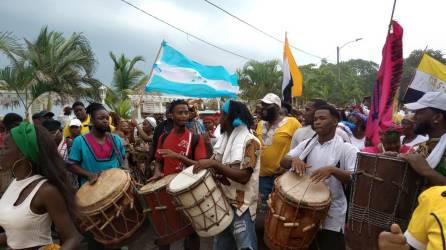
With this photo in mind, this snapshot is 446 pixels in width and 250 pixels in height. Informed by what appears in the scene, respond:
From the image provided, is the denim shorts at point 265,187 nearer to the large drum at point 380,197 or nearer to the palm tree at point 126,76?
the large drum at point 380,197

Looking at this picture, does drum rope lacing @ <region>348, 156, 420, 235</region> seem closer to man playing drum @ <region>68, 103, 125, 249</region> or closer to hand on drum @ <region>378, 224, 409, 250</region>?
hand on drum @ <region>378, 224, 409, 250</region>

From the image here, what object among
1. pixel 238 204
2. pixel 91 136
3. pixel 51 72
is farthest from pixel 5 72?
pixel 238 204

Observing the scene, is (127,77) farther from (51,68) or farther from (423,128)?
(423,128)

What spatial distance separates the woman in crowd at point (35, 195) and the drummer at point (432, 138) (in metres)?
2.30

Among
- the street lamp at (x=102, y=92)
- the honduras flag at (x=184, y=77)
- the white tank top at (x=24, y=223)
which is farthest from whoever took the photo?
the street lamp at (x=102, y=92)

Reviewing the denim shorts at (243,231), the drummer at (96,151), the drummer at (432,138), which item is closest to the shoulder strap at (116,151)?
the drummer at (96,151)

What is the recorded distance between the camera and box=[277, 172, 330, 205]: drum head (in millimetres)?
3188

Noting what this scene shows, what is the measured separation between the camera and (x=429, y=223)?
1.49 metres

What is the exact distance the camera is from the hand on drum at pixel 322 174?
3.23 meters

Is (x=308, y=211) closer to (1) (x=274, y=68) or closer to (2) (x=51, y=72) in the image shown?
(2) (x=51, y=72)

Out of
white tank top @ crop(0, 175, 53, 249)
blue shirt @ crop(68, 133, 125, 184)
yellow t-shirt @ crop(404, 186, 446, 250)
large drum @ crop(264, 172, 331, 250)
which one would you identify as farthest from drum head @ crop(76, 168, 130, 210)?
yellow t-shirt @ crop(404, 186, 446, 250)

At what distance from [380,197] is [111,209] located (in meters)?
2.26

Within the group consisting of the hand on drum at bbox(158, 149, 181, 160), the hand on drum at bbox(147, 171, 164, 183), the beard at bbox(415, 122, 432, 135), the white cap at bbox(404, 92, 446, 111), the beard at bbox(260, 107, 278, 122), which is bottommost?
the hand on drum at bbox(147, 171, 164, 183)

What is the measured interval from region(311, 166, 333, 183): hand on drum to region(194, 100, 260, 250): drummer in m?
0.53
